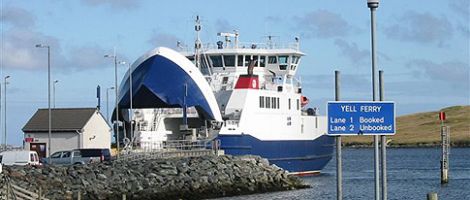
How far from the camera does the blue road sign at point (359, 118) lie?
16.8 meters

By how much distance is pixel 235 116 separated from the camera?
55125 millimetres

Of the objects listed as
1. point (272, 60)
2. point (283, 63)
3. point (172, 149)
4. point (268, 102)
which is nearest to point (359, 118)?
point (172, 149)

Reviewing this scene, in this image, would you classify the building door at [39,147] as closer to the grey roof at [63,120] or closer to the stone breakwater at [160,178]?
the grey roof at [63,120]

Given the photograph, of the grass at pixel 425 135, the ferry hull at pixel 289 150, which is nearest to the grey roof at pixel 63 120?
the ferry hull at pixel 289 150

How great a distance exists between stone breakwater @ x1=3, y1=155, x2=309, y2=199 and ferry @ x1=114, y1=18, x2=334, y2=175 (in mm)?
4863

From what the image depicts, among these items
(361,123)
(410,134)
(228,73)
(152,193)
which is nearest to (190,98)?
(228,73)

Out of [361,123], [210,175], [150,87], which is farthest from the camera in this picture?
[150,87]

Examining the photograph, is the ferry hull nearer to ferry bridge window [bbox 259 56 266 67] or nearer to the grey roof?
ferry bridge window [bbox 259 56 266 67]

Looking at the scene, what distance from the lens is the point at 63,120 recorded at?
5975 centimetres

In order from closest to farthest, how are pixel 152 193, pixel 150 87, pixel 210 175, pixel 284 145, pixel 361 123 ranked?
pixel 361 123
pixel 152 193
pixel 210 175
pixel 150 87
pixel 284 145

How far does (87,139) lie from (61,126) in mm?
1659

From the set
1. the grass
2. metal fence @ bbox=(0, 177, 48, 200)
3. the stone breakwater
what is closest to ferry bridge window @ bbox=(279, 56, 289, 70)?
the stone breakwater

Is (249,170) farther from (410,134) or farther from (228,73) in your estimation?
(410,134)

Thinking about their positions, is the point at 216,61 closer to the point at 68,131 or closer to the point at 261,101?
the point at 261,101
